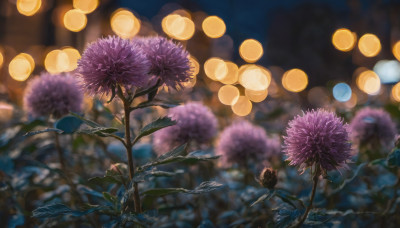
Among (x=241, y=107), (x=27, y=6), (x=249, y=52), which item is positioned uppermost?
(x=27, y=6)

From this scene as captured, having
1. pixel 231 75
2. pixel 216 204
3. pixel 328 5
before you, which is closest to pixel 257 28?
pixel 231 75

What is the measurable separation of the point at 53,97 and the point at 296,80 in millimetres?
7873

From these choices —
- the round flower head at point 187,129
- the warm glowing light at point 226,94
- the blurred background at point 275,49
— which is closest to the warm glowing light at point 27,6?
the blurred background at point 275,49

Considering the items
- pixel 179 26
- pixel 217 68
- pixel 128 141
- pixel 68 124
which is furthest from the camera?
pixel 179 26

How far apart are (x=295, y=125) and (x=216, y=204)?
1.37 metres

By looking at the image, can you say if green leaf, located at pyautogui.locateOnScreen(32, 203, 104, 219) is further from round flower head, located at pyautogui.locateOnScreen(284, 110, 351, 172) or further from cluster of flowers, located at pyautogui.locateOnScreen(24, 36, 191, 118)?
round flower head, located at pyautogui.locateOnScreen(284, 110, 351, 172)

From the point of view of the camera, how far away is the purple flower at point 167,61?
1082 mm

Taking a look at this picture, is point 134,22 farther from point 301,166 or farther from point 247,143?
point 301,166

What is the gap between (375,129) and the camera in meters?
1.70

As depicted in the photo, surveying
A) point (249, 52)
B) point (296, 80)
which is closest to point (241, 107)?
point (249, 52)

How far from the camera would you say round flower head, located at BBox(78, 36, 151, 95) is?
3.24 ft

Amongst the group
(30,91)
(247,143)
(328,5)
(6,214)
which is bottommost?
(6,214)

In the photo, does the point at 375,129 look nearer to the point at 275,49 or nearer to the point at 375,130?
the point at 375,130

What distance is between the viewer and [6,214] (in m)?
2.02
